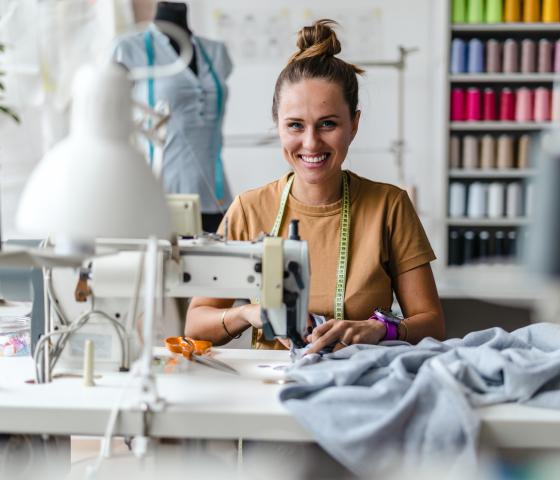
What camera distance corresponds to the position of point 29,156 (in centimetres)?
470

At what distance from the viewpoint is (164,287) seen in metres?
1.53

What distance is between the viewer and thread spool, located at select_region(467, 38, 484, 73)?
4816 mm

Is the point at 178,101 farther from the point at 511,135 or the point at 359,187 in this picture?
the point at 511,135

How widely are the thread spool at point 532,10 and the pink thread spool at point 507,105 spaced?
0.45 meters

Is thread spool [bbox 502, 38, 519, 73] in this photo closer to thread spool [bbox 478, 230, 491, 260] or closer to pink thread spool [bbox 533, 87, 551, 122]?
pink thread spool [bbox 533, 87, 551, 122]

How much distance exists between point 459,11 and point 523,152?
0.97 metres

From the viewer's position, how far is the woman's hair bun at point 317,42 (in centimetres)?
200

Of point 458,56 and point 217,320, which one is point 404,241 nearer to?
point 217,320

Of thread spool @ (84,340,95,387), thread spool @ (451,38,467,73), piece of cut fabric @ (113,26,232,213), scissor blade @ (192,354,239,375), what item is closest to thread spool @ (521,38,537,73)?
thread spool @ (451,38,467,73)

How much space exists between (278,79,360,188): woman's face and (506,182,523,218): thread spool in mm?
3201

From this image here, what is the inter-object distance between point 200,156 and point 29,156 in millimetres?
1617

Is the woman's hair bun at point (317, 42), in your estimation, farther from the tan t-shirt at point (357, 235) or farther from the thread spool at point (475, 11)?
the thread spool at point (475, 11)

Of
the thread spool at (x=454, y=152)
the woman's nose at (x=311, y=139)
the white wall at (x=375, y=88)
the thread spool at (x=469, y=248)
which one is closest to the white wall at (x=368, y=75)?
the white wall at (x=375, y=88)

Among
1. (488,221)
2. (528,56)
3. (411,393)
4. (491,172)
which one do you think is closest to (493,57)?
(528,56)
